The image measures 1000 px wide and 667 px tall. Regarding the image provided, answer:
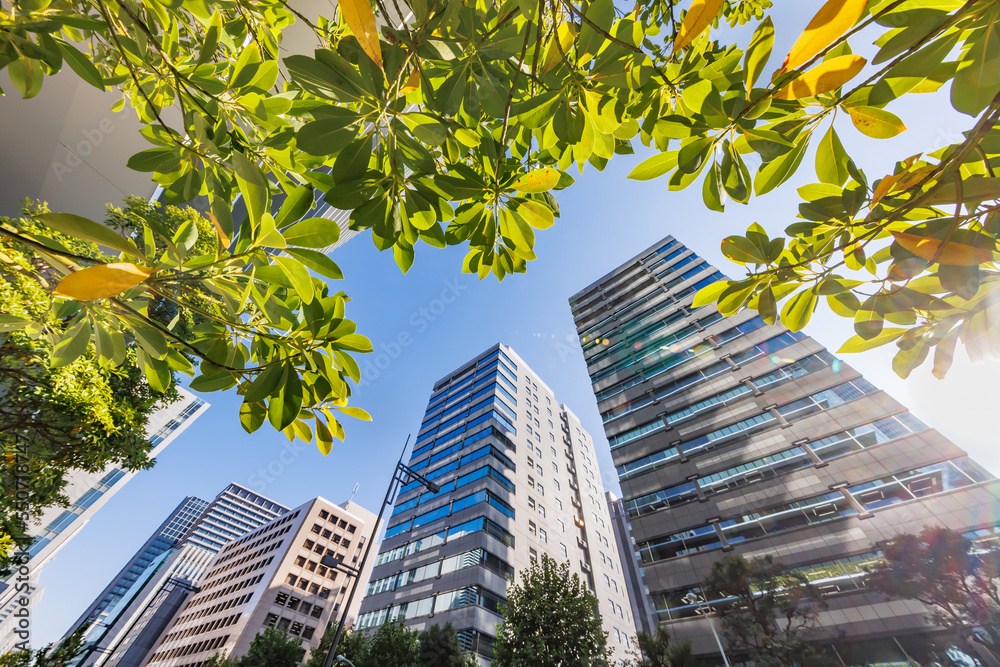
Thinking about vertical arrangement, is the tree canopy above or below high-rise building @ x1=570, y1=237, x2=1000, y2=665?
below

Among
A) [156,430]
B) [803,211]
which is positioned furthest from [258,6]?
[156,430]

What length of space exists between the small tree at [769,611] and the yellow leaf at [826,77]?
2045 centimetres

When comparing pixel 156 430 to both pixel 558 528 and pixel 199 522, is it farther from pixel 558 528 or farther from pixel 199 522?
pixel 199 522

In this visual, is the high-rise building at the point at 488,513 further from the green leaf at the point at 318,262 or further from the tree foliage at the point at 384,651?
the green leaf at the point at 318,262

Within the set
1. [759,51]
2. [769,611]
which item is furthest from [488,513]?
[759,51]

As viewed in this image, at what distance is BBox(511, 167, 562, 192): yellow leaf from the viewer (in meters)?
1.07

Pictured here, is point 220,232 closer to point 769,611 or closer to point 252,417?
point 252,417

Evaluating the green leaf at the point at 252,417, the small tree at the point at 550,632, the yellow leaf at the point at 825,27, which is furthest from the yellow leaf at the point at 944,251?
the small tree at the point at 550,632

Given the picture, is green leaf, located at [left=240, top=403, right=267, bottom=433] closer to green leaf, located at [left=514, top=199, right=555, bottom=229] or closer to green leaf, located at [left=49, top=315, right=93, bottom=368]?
green leaf, located at [left=49, top=315, right=93, bottom=368]

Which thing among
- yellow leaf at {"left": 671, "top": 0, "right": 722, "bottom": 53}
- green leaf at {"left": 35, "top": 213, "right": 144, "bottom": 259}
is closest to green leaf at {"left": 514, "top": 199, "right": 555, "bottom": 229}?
yellow leaf at {"left": 671, "top": 0, "right": 722, "bottom": 53}

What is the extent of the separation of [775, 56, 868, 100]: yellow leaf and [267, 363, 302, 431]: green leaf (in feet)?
4.40

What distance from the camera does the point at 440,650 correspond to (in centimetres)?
1645

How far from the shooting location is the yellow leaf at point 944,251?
89 centimetres

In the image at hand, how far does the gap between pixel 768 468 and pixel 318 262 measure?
2580 centimetres
